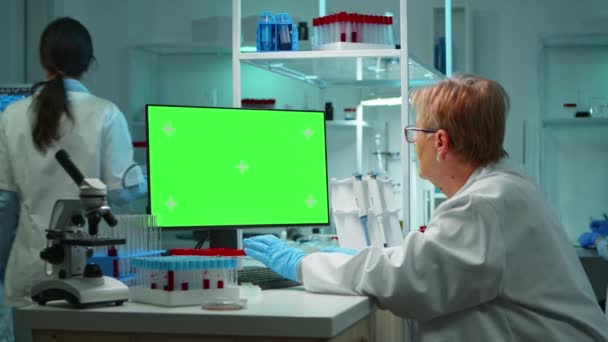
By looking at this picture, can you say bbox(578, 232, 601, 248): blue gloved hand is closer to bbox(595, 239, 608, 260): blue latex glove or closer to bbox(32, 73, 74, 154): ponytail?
bbox(595, 239, 608, 260): blue latex glove

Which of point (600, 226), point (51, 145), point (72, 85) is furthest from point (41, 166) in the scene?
point (600, 226)

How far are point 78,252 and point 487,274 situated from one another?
831 millimetres

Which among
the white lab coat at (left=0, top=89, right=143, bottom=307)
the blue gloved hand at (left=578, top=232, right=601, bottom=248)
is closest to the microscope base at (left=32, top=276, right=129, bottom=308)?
the white lab coat at (left=0, top=89, right=143, bottom=307)

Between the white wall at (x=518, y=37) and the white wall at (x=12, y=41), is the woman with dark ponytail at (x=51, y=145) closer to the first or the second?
the white wall at (x=12, y=41)

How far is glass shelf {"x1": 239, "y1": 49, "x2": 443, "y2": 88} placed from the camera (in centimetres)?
269

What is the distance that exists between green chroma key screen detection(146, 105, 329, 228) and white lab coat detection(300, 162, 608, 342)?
1.99ft

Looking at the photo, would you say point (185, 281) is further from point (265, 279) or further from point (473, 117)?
point (473, 117)

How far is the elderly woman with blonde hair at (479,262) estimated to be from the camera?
1.74m

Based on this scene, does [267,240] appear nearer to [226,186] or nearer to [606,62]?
[226,186]

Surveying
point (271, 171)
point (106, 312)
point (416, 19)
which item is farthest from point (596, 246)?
point (106, 312)

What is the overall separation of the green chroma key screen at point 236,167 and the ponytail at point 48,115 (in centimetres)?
44

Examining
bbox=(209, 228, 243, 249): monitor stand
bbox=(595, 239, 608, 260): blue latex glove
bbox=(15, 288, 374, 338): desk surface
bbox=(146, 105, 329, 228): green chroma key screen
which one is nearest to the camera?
bbox=(15, 288, 374, 338): desk surface

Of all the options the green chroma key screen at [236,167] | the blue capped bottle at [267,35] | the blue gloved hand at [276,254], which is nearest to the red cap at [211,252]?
the blue gloved hand at [276,254]

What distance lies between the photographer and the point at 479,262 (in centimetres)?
172
